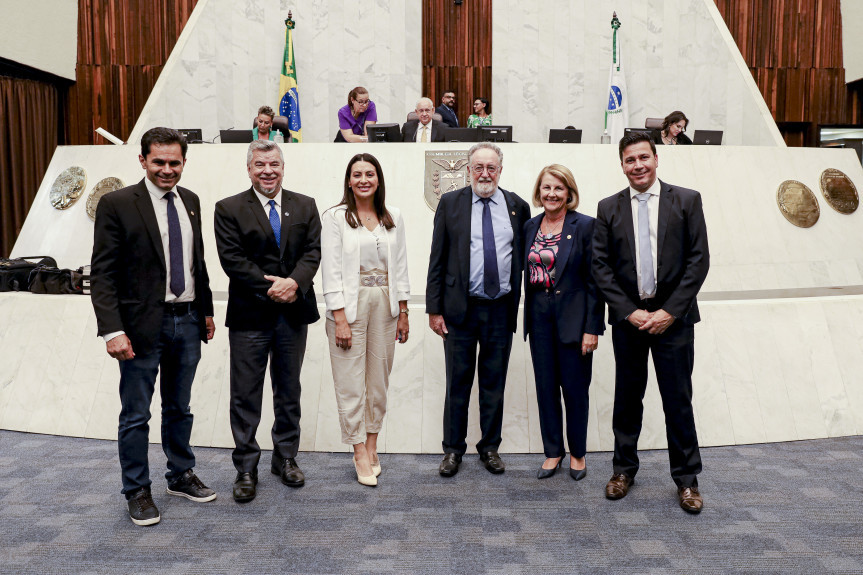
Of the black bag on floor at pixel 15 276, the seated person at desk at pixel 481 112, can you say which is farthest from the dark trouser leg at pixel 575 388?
the seated person at desk at pixel 481 112

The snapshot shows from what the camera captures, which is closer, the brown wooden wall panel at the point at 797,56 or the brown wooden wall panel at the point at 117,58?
the brown wooden wall panel at the point at 117,58

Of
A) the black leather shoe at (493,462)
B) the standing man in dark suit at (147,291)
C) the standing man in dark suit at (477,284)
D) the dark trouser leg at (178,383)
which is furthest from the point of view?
the black leather shoe at (493,462)

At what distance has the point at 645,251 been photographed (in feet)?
9.89

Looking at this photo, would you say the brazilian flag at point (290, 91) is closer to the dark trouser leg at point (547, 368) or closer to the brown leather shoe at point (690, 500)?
the dark trouser leg at point (547, 368)

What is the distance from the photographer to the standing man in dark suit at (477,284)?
3.34m

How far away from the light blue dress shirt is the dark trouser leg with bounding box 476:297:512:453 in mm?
90

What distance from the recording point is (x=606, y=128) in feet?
31.3

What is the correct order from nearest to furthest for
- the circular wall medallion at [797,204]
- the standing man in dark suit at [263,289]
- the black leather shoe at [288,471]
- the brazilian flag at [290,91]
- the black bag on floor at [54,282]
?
the standing man in dark suit at [263,289]
the black leather shoe at [288,471]
the black bag on floor at [54,282]
the circular wall medallion at [797,204]
the brazilian flag at [290,91]

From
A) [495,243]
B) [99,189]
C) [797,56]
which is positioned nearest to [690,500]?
[495,243]

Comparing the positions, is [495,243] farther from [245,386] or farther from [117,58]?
[117,58]

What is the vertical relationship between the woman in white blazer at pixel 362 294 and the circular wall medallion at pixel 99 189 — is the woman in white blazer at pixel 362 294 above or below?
below

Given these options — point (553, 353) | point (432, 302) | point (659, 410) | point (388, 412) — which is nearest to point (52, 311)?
point (388, 412)

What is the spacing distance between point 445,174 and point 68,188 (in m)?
3.71

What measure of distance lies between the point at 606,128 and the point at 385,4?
3506 mm
